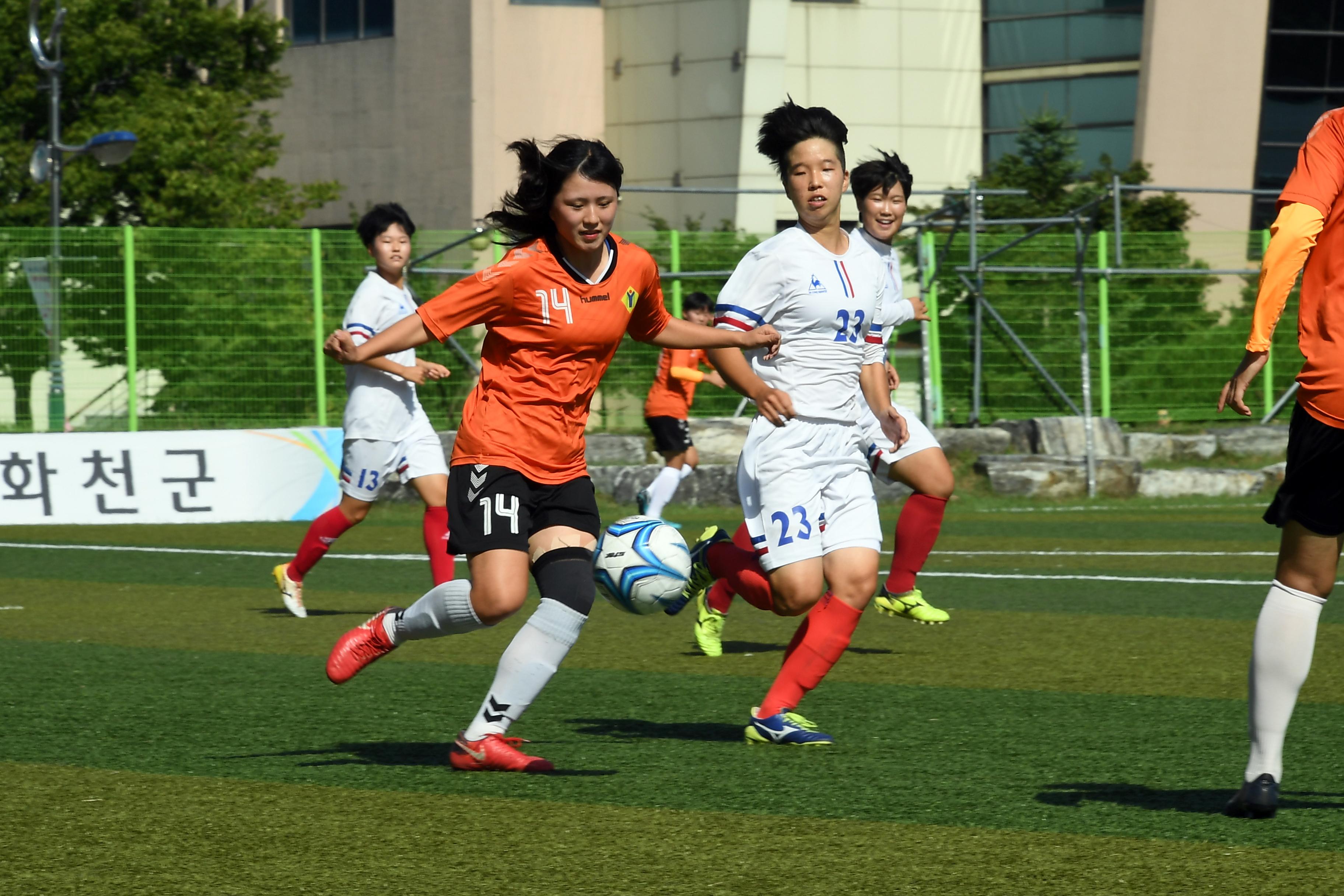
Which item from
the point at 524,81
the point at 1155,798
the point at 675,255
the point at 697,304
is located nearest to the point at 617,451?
the point at 675,255

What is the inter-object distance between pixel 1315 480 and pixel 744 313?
2207 mm

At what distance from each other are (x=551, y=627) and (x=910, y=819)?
49.7 inches

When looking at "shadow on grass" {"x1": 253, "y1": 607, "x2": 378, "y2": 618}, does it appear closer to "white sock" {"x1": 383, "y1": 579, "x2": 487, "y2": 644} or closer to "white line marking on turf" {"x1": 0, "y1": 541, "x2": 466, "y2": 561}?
"white line marking on turf" {"x1": 0, "y1": 541, "x2": 466, "y2": 561}

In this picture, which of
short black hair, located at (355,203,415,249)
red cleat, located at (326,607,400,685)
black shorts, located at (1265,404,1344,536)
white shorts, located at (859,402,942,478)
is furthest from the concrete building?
black shorts, located at (1265,404,1344,536)

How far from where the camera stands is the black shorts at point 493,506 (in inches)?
216

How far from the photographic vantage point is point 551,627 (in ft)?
18.1

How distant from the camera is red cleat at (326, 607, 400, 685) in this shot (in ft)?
19.4

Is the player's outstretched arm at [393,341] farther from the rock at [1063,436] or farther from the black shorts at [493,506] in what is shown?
the rock at [1063,436]

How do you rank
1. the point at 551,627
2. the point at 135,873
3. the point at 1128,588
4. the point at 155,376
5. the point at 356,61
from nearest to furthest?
the point at 135,873 → the point at 551,627 → the point at 1128,588 → the point at 155,376 → the point at 356,61

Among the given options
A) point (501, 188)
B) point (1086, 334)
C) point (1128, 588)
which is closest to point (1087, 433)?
point (1086, 334)

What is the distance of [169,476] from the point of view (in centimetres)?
1664

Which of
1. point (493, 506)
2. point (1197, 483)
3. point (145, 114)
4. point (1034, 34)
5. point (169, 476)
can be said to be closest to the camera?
point (493, 506)

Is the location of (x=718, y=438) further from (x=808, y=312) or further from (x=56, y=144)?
(x=808, y=312)

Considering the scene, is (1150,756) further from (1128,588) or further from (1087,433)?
(1087,433)
